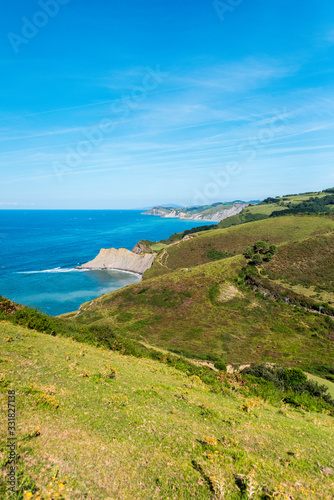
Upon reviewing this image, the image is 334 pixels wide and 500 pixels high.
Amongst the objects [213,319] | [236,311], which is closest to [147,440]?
[213,319]

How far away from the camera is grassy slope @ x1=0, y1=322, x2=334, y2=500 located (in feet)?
20.2

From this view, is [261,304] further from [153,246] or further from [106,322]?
[153,246]

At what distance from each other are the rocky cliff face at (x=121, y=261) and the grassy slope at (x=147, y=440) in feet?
385

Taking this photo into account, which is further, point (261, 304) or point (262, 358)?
point (261, 304)

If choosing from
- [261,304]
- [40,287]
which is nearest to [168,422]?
[261,304]

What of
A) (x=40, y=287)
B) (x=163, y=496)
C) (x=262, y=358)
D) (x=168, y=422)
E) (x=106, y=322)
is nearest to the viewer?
(x=163, y=496)

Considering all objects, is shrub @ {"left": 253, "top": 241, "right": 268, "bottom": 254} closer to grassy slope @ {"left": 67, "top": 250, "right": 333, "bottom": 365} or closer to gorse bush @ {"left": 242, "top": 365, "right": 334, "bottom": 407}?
grassy slope @ {"left": 67, "top": 250, "right": 333, "bottom": 365}

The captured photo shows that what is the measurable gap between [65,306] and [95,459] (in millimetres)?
84113

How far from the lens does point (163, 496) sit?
5.95 meters

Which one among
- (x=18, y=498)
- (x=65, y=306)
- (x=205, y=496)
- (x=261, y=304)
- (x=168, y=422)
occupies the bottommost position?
(x=65, y=306)

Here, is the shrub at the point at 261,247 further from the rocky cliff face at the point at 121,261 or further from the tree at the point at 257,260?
the rocky cliff face at the point at 121,261

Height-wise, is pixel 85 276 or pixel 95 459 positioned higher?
pixel 95 459

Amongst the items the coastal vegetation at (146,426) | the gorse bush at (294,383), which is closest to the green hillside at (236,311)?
the coastal vegetation at (146,426)

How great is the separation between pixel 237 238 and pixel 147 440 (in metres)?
121
